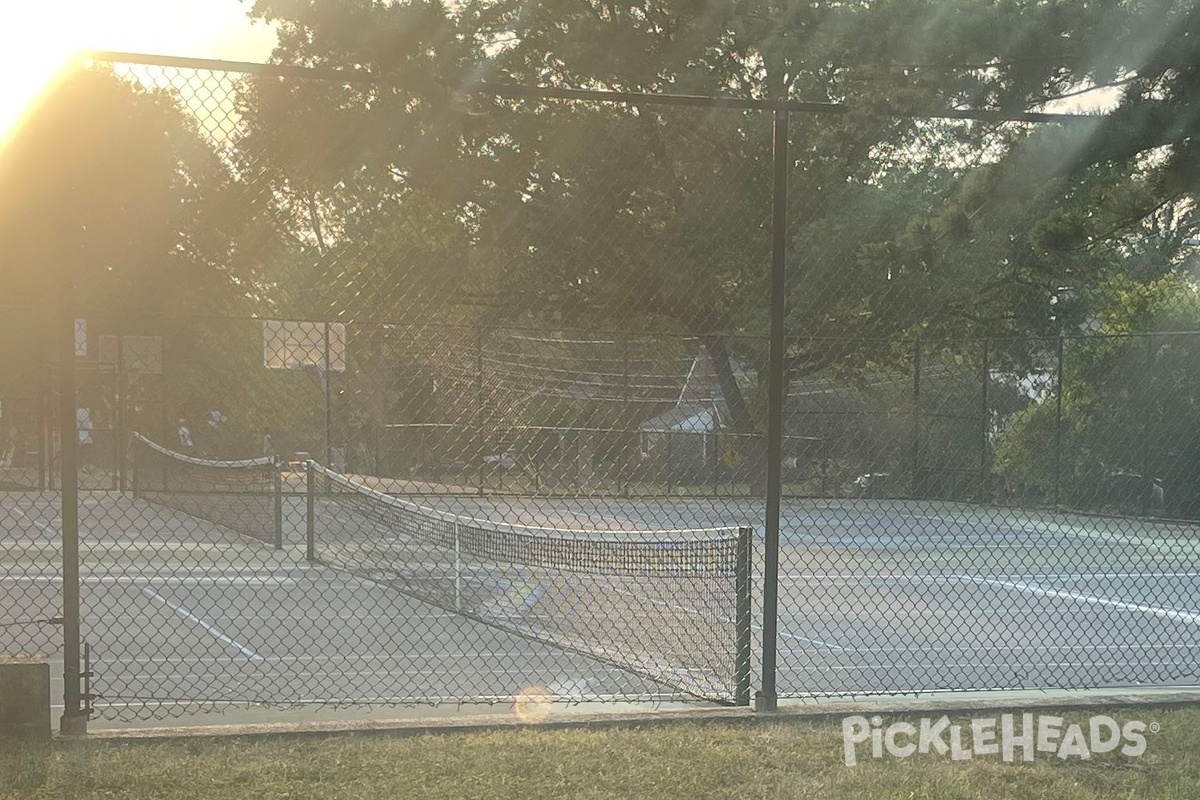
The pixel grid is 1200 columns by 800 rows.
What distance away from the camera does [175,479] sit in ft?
54.6

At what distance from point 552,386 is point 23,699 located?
5203 millimetres

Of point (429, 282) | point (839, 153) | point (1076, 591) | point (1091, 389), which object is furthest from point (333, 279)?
point (1091, 389)

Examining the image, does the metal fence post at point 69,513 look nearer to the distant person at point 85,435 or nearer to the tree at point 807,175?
the tree at point 807,175

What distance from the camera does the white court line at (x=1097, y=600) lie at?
37.4ft

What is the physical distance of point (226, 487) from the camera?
16.2 meters

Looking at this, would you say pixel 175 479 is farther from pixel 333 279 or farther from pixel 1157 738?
pixel 1157 738

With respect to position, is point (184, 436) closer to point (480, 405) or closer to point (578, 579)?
point (578, 579)

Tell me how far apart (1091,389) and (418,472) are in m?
9.55

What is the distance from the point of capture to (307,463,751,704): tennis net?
7176 millimetres

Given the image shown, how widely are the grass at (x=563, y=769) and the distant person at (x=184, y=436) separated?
5910mm

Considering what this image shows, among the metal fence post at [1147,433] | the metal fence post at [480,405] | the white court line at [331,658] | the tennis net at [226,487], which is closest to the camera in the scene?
the metal fence post at [480,405]

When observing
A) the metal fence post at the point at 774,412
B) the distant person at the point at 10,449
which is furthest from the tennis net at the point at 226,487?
the metal fence post at the point at 774,412

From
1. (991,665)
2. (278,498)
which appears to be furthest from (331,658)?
(278,498)

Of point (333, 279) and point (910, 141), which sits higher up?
point (910, 141)
